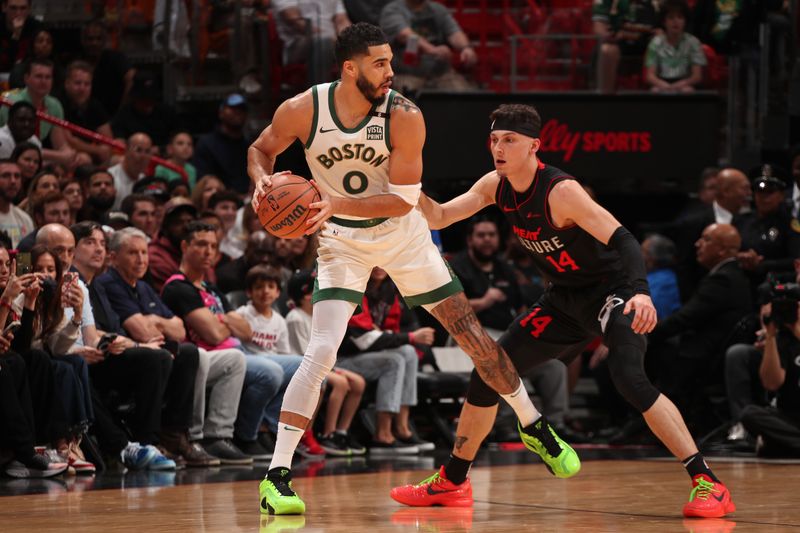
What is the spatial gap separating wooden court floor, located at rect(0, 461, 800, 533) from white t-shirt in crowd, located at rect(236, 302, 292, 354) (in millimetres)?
1926

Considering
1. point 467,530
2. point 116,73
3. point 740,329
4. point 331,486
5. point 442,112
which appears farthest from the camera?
point 116,73

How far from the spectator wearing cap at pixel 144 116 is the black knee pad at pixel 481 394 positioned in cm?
758

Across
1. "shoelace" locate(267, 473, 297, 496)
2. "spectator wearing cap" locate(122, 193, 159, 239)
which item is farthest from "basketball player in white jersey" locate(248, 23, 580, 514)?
"spectator wearing cap" locate(122, 193, 159, 239)

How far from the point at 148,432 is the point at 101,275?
1171mm

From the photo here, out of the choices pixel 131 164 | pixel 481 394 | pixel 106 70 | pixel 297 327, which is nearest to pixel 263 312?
pixel 297 327

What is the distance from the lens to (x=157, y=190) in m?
10.4

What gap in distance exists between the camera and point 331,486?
6.89 metres

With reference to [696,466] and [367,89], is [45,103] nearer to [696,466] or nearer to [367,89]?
[367,89]

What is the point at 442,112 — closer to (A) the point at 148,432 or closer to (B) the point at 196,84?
(B) the point at 196,84

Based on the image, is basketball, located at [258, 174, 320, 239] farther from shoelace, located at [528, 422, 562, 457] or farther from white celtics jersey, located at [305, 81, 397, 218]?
shoelace, located at [528, 422, 562, 457]

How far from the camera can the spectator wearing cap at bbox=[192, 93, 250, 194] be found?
12383 millimetres

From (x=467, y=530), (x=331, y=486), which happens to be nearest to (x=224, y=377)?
(x=331, y=486)

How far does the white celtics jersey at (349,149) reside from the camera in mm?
5676

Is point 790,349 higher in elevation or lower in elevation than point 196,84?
lower
